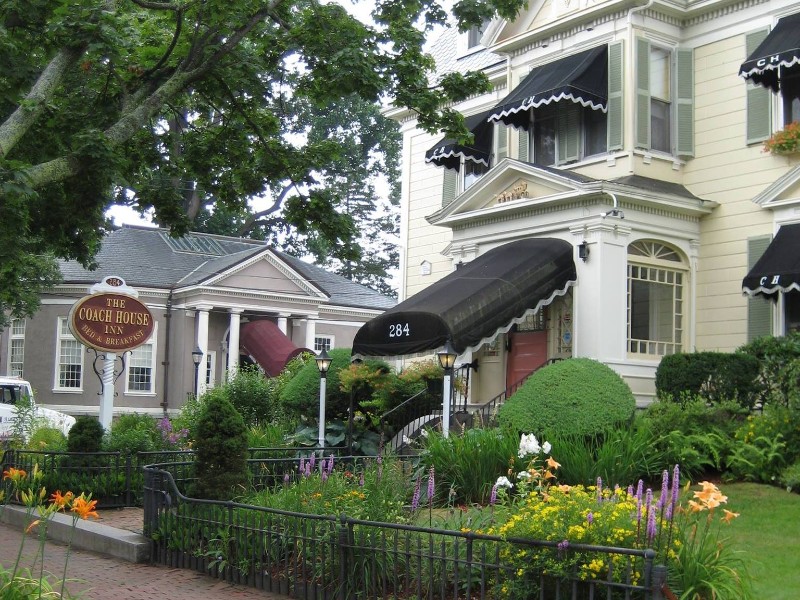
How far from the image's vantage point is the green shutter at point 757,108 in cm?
1622

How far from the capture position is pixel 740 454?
1231cm

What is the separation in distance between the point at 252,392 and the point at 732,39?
1241 cm

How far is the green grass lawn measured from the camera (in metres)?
7.63

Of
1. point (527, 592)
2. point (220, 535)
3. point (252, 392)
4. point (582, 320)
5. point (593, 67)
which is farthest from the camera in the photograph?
point (252, 392)

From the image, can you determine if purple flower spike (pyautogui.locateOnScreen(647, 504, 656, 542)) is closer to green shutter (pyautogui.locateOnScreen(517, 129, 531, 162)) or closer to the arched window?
the arched window

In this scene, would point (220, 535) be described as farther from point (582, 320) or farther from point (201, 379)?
point (201, 379)

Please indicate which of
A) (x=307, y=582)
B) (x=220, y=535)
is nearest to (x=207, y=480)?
(x=220, y=535)

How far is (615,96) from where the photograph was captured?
17578 mm

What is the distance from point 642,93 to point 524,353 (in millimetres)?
5184

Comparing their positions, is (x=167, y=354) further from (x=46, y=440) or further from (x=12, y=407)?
(x=46, y=440)

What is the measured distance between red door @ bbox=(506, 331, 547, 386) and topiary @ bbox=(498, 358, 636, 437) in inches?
152

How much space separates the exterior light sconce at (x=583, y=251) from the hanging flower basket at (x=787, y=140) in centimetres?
333

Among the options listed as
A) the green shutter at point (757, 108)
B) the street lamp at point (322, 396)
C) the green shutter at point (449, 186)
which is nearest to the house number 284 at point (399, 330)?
the street lamp at point (322, 396)

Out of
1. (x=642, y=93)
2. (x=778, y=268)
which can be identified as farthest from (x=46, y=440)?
(x=778, y=268)
